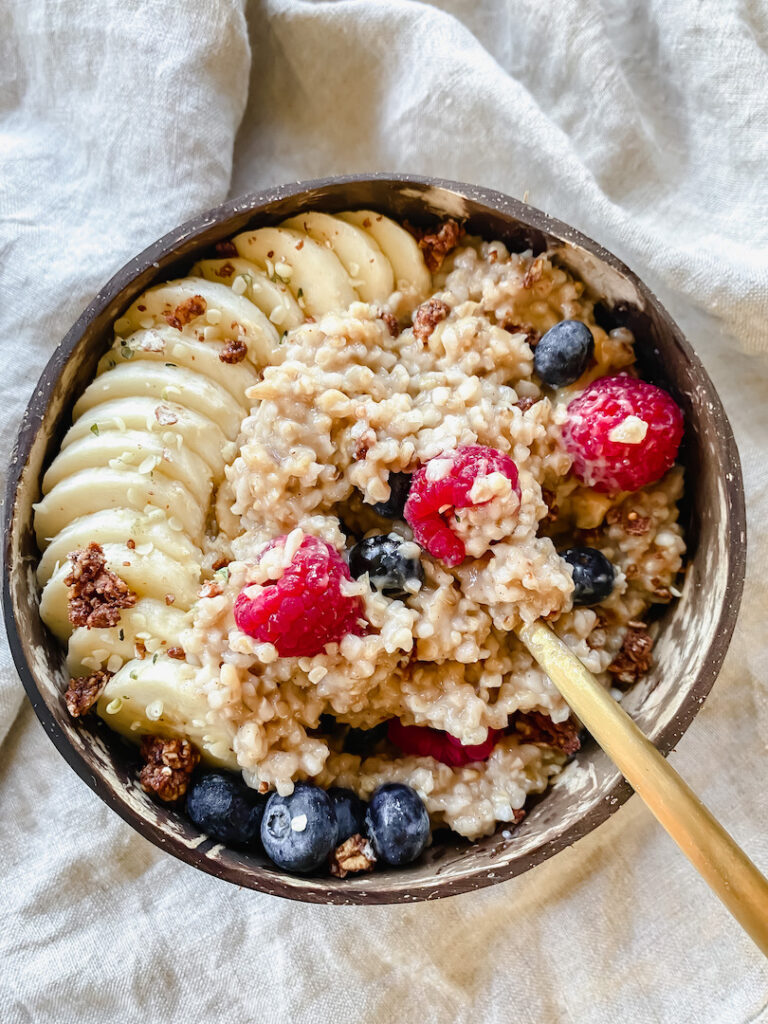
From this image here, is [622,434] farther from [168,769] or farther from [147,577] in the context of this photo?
[168,769]

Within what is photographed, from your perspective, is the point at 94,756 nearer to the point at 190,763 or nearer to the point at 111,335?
the point at 190,763

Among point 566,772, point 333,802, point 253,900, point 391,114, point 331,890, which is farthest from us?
point 391,114

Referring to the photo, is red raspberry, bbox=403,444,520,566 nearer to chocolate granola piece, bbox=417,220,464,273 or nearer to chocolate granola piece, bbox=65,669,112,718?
chocolate granola piece, bbox=417,220,464,273

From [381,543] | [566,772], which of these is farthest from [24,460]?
[566,772]

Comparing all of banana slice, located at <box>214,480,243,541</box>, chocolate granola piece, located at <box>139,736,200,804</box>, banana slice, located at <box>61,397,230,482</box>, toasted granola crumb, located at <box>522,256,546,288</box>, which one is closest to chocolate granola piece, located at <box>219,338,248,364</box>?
banana slice, located at <box>61,397,230,482</box>

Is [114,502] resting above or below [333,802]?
above

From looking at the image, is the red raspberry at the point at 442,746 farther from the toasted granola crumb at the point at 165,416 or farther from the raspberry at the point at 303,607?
the toasted granola crumb at the point at 165,416
